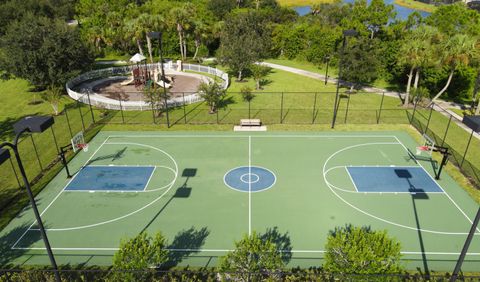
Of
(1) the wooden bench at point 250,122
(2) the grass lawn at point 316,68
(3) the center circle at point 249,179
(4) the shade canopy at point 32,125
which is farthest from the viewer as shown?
(2) the grass lawn at point 316,68

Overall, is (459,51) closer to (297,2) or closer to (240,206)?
(240,206)

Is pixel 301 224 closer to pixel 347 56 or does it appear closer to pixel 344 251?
pixel 344 251

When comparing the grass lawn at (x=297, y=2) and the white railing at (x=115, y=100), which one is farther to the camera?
the grass lawn at (x=297, y=2)

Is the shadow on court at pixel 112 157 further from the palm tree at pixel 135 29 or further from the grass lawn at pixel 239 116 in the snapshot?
the palm tree at pixel 135 29

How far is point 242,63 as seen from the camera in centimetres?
3866

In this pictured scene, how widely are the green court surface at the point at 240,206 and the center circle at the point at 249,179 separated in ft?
0.21

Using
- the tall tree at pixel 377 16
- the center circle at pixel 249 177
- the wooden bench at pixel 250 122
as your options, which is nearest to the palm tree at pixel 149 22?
the wooden bench at pixel 250 122

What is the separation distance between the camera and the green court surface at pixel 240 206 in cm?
1490

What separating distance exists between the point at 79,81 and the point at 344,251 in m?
37.0

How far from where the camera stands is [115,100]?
32.0 m

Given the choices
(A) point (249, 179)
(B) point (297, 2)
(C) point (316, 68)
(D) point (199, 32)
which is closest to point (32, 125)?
(A) point (249, 179)

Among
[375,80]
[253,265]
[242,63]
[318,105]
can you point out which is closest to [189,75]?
[242,63]

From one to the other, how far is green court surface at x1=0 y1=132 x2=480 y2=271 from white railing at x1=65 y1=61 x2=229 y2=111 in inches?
260

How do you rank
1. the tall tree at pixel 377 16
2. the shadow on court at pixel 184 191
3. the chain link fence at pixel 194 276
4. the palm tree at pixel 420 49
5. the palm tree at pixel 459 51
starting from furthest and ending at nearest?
the tall tree at pixel 377 16 < the palm tree at pixel 420 49 < the palm tree at pixel 459 51 < the shadow on court at pixel 184 191 < the chain link fence at pixel 194 276
